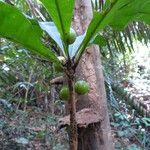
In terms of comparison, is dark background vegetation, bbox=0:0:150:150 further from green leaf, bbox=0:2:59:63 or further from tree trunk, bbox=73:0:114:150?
green leaf, bbox=0:2:59:63

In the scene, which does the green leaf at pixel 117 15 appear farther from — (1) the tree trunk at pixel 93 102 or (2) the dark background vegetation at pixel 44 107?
(2) the dark background vegetation at pixel 44 107

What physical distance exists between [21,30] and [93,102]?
407 millimetres

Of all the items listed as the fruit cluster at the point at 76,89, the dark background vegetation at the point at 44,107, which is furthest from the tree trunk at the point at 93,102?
the dark background vegetation at the point at 44,107

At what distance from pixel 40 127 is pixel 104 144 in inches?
108

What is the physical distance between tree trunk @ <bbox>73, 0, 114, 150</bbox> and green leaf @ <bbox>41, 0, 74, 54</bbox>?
0.34m

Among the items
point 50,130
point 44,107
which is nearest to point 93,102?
point 50,130

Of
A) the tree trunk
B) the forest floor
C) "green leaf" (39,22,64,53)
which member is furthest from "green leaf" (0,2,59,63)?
the forest floor

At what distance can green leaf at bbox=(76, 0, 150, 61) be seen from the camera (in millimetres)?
743

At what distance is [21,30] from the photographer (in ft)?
2.55

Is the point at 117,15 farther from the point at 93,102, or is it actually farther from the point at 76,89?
the point at 93,102

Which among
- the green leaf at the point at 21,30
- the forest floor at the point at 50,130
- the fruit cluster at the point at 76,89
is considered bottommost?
the fruit cluster at the point at 76,89

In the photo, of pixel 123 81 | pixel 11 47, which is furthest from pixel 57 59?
pixel 123 81

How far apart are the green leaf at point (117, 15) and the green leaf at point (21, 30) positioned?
0.08 metres

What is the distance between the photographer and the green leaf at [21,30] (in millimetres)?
738
